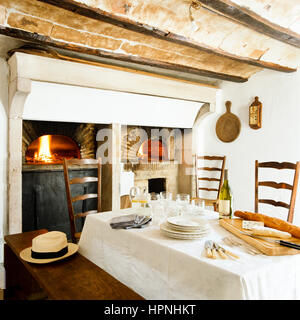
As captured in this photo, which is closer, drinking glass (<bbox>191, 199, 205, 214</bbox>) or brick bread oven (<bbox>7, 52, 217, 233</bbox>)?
drinking glass (<bbox>191, 199, 205, 214</bbox>)

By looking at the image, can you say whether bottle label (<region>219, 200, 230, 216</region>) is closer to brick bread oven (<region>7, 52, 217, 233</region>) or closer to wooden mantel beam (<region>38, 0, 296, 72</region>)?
wooden mantel beam (<region>38, 0, 296, 72</region>)

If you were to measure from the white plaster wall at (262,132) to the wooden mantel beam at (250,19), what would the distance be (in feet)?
2.81

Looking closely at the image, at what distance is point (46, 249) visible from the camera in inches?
61.7

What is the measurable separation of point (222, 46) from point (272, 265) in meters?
2.28

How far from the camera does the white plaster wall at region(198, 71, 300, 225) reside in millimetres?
3285

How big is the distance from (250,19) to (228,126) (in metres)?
1.95

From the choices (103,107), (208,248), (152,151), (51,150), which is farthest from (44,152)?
(208,248)

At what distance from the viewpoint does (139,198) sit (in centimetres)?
177

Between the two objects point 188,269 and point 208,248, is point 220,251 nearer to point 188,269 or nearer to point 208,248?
point 208,248

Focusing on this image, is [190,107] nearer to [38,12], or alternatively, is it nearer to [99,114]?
[99,114]

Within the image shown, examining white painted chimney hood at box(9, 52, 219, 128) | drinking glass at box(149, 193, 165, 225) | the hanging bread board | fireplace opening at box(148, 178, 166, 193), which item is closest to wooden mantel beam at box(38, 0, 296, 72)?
white painted chimney hood at box(9, 52, 219, 128)

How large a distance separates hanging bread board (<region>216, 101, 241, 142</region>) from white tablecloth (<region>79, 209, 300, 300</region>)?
101 inches

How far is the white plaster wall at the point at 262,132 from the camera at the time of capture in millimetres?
3285

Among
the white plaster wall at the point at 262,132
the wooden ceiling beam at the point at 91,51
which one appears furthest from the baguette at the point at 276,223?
the white plaster wall at the point at 262,132
